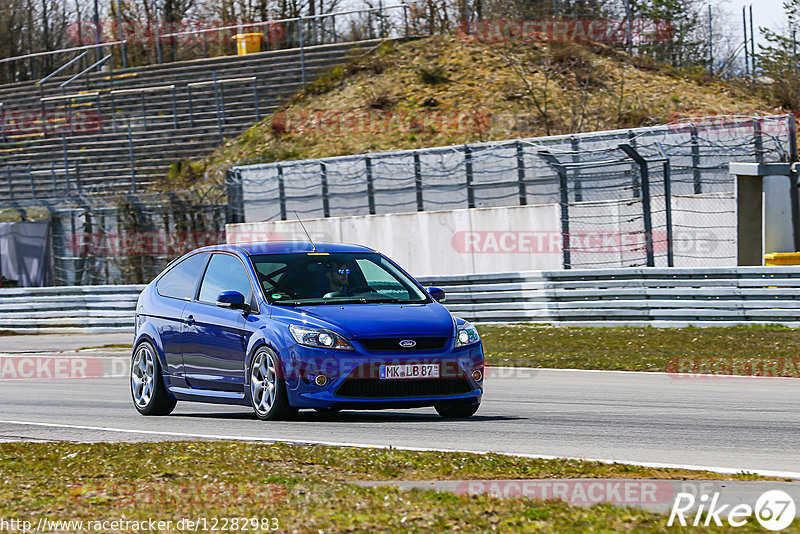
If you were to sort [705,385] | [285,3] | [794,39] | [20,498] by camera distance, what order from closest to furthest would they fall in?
[20,498], [705,385], [794,39], [285,3]

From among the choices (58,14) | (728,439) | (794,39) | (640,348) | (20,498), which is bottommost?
(640,348)

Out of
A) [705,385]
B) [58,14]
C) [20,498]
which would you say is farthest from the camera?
[58,14]

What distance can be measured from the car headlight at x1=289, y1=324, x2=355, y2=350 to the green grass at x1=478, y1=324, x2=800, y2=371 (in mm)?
6545

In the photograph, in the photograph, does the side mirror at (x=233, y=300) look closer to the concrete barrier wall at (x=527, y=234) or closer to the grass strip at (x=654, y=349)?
the grass strip at (x=654, y=349)

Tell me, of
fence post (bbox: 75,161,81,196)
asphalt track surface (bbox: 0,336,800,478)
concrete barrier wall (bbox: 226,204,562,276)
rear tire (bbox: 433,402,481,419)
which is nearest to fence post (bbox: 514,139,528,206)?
concrete barrier wall (bbox: 226,204,562,276)

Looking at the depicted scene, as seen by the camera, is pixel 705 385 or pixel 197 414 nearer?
pixel 197 414

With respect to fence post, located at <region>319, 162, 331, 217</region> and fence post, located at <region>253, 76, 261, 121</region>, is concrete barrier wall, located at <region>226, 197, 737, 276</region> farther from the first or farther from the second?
fence post, located at <region>253, 76, 261, 121</region>

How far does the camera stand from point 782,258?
22.0m

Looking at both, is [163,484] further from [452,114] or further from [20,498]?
[452,114]

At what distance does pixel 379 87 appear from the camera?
41.2 m

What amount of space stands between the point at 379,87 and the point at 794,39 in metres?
15.7

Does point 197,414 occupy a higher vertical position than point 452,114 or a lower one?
lower

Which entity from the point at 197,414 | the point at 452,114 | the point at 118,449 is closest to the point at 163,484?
the point at 118,449

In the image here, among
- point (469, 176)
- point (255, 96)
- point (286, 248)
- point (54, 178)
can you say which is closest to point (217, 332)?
point (286, 248)
